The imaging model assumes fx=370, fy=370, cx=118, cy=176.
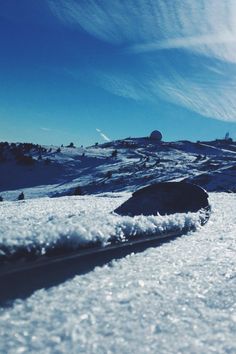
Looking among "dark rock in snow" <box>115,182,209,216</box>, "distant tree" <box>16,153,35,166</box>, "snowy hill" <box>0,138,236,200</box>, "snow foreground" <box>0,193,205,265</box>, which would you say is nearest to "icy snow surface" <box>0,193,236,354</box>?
"snow foreground" <box>0,193,205,265</box>

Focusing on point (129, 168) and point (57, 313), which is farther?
point (129, 168)

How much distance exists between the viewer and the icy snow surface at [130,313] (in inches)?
53.4

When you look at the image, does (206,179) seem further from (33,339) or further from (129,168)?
(33,339)

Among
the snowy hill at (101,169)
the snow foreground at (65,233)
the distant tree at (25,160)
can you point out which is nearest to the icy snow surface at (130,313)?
the snow foreground at (65,233)

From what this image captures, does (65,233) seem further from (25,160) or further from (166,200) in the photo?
(25,160)

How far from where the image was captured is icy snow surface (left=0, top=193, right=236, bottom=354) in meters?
1.36

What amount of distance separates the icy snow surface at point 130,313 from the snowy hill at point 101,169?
44.3m

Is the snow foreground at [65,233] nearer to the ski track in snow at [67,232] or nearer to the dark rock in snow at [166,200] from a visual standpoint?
the ski track in snow at [67,232]

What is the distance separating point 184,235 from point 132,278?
174 centimetres

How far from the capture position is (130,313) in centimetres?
164

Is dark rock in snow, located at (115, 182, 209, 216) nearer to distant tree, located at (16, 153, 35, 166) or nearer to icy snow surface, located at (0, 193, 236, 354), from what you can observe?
icy snow surface, located at (0, 193, 236, 354)

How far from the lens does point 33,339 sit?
133 cm

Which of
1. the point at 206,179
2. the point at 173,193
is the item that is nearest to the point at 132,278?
the point at 173,193

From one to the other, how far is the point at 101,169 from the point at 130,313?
6890cm
